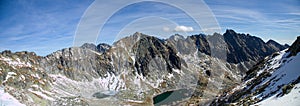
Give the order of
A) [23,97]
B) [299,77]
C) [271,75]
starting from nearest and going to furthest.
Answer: [299,77] → [271,75] → [23,97]

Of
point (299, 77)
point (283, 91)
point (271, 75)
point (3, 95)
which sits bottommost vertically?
point (283, 91)

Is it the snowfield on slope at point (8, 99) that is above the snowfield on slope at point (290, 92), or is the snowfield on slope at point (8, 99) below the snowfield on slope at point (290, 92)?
above

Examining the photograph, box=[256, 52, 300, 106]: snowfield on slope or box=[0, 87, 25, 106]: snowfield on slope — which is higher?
box=[0, 87, 25, 106]: snowfield on slope

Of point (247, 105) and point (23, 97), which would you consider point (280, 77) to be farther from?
point (23, 97)

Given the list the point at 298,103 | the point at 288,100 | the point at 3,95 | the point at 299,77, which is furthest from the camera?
the point at 3,95

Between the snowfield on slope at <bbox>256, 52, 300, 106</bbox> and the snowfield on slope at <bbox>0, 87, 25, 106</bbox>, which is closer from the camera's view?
the snowfield on slope at <bbox>256, 52, 300, 106</bbox>

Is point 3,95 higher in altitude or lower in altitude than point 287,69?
higher

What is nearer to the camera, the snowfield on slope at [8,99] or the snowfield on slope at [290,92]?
the snowfield on slope at [290,92]

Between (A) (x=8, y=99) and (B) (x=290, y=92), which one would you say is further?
(A) (x=8, y=99)

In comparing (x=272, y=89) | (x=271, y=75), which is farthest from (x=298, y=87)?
(x=271, y=75)

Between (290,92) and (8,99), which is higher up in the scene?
(8,99)

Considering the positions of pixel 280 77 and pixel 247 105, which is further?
pixel 280 77
